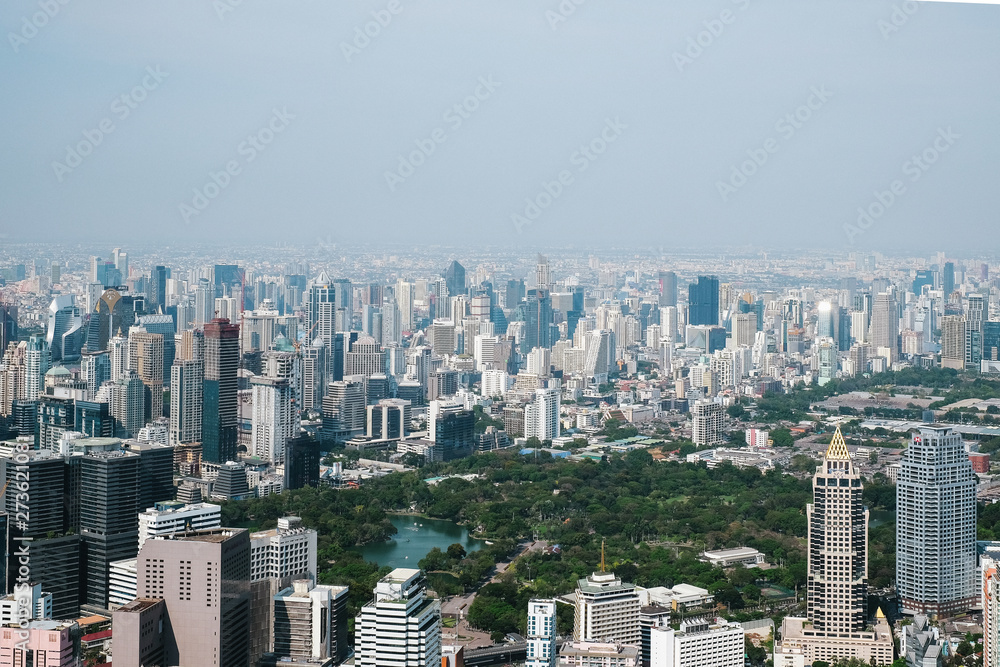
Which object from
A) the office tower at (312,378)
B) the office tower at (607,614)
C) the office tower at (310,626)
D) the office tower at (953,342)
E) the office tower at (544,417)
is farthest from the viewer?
the office tower at (953,342)

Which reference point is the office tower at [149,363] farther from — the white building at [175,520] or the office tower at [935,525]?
the office tower at [935,525]

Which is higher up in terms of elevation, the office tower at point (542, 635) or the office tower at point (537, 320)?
the office tower at point (537, 320)

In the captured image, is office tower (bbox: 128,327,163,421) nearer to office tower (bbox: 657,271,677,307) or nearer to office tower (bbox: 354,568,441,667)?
office tower (bbox: 657,271,677,307)

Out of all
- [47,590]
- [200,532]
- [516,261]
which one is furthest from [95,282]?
[200,532]

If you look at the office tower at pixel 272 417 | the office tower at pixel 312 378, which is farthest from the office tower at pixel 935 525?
the office tower at pixel 312 378

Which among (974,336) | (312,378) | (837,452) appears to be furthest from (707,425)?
(837,452)

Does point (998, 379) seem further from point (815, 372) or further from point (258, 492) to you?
point (258, 492)

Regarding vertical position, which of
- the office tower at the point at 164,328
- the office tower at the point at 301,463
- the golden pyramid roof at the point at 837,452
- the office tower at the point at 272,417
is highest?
the office tower at the point at 164,328

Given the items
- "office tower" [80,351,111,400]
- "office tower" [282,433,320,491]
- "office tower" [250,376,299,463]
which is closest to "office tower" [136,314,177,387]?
"office tower" [80,351,111,400]
